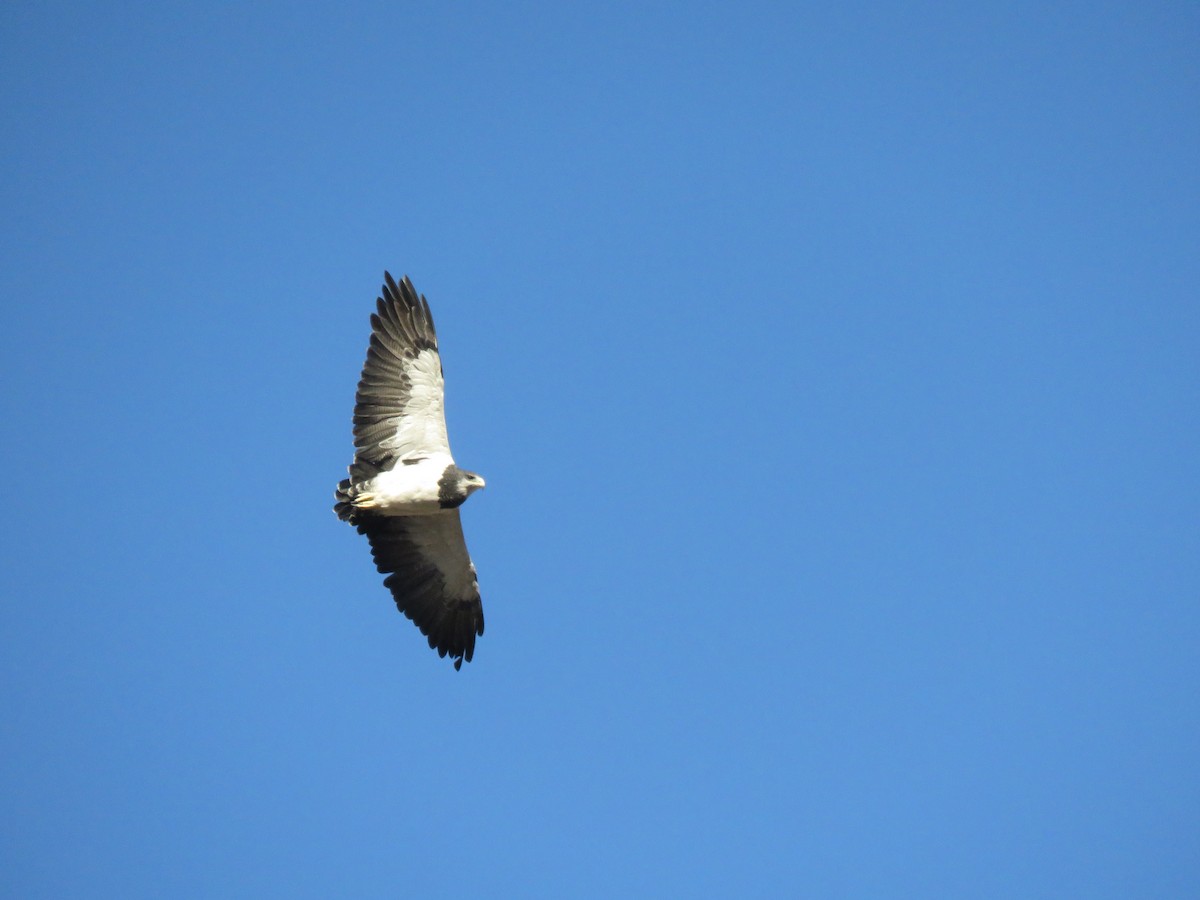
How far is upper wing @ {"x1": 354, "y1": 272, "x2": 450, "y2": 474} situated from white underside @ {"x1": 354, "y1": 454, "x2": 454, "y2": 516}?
0.26m

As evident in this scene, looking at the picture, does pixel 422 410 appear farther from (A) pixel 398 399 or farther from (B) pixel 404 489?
(B) pixel 404 489

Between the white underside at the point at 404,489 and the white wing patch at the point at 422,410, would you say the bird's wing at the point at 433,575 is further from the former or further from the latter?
the white wing patch at the point at 422,410

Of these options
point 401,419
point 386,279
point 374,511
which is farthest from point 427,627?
point 386,279

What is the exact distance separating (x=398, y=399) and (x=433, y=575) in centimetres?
347

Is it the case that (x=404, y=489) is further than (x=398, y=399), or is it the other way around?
(x=398, y=399)

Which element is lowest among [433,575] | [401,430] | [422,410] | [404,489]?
[433,575]

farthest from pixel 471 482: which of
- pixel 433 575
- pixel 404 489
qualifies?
pixel 433 575

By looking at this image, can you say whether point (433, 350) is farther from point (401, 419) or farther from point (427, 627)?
point (427, 627)

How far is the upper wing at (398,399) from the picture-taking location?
658 inches

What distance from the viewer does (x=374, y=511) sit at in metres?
17.0

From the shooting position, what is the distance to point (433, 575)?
1845 cm

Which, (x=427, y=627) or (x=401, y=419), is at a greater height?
(x=401, y=419)

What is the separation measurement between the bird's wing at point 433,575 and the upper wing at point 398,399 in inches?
48.7

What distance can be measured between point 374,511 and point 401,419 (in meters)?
1.57
